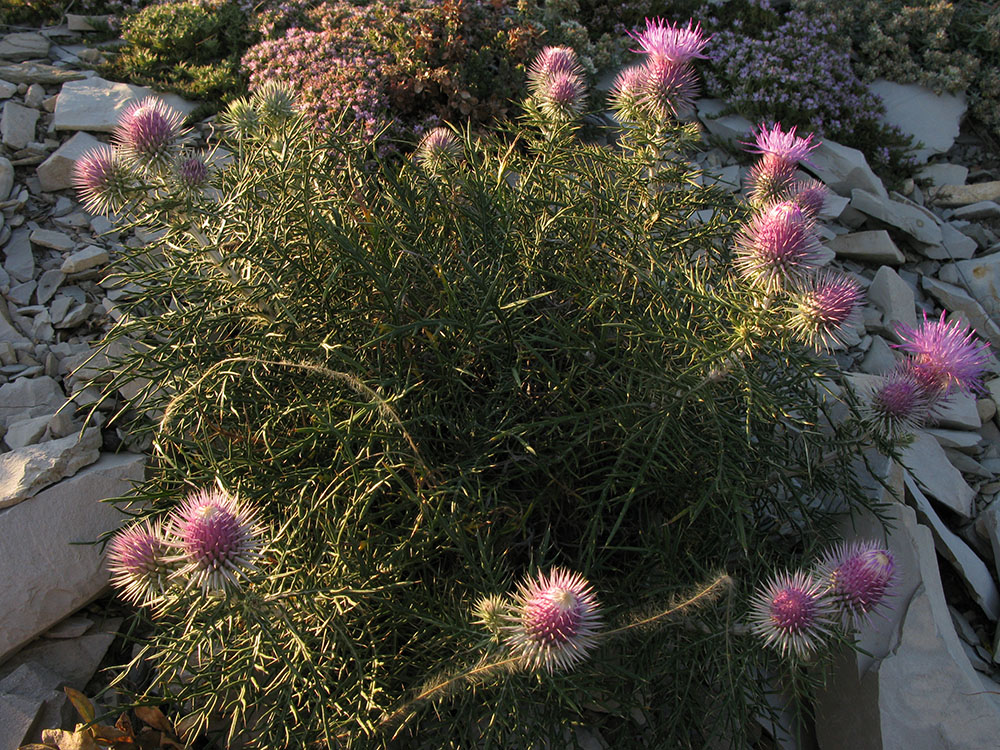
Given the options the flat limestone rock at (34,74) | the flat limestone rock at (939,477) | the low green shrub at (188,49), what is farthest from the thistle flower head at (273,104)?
the flat limestone rock at (939,477)

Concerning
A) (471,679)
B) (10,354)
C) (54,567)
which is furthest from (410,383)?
(10,354)

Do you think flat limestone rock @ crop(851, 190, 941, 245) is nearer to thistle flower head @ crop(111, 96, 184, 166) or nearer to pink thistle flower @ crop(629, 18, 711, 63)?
pink thistle flower @ crop(629, 18, 711, 63)

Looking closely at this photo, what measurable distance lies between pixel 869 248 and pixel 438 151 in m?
2.99

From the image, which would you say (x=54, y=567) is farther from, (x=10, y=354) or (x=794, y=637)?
(x=794, y=637)

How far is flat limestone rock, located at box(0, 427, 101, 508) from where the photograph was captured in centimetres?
283

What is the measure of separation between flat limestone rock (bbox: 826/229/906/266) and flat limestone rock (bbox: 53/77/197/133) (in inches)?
154

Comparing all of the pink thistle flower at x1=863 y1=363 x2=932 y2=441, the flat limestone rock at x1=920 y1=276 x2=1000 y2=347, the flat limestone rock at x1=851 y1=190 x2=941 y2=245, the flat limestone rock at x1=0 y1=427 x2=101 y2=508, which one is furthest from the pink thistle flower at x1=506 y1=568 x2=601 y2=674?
the flat limestone rock at x1=851 y1=190 x2=941 y2=245

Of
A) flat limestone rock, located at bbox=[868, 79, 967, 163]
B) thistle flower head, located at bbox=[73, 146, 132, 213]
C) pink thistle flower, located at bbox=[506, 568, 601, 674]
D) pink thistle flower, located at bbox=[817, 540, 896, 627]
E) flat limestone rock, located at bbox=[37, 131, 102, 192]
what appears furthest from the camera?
flat limestone rock, located at bbox=[868, 79, 967, 163]

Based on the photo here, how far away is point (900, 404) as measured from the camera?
2369 mm

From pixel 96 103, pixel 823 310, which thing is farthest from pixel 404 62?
pixel 823 310

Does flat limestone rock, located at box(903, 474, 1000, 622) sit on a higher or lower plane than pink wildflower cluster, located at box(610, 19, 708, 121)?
lower

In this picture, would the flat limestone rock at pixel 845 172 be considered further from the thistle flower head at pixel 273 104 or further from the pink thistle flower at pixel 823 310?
the thistle flower head at pixel 273 104

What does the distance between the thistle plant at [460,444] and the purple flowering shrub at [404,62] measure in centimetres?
183

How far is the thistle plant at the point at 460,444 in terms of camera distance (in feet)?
7.02
